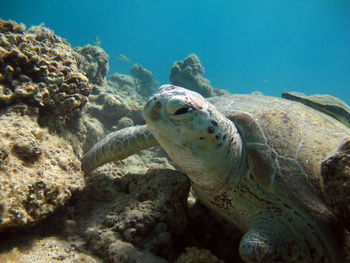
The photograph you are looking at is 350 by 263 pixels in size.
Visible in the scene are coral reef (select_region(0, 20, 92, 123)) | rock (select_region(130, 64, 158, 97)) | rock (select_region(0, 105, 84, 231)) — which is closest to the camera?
rock (select_region(0, 105, 84, 231))

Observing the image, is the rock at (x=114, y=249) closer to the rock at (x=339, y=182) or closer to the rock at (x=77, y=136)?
the rock at (x=77, y=136)

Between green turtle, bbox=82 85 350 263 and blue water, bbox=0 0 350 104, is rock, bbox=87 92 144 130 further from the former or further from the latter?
blue water, bbox=0 0 350 104

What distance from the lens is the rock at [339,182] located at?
1.21 meters

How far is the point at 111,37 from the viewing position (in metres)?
88.6

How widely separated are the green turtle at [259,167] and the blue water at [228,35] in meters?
63.9

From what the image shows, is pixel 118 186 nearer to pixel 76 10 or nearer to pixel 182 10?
pixel 76 10

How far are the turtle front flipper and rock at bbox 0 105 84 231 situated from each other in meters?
0.29

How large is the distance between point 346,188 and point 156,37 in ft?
379

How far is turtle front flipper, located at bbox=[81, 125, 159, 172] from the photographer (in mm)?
2086

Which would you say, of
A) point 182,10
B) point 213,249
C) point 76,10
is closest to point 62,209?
point 213,249

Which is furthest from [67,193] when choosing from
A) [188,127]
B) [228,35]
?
[228,35]

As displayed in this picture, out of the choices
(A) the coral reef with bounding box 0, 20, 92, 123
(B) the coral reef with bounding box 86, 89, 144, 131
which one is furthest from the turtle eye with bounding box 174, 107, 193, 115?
(B) the coral reef with bounding box 86, 89, 144, 131

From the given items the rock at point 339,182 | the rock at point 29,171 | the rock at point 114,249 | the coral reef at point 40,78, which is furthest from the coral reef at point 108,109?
the rock at point 339,182

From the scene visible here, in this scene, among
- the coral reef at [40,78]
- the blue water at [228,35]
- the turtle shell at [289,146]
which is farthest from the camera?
the blue water at [228,35]
